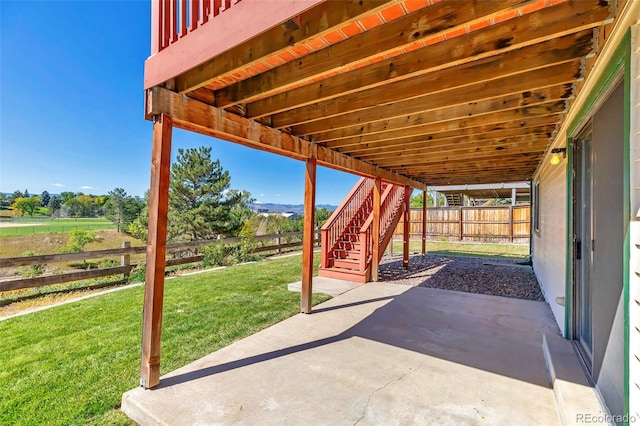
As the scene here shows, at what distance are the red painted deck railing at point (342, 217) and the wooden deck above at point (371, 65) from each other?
298 cm

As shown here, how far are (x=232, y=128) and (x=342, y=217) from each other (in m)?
4.53

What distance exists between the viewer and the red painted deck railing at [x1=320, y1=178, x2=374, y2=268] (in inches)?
262

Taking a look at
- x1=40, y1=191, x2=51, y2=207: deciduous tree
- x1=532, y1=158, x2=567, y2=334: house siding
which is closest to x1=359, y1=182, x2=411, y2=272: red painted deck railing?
x1=532, y1=158, x2=567, y2=334: house siding

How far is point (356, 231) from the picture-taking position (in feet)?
23.6

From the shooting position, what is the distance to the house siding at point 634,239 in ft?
4.09

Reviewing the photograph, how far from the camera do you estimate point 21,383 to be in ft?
7.74

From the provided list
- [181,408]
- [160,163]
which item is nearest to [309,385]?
[181,408]

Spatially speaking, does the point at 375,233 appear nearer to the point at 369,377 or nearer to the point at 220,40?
the point at 369,377

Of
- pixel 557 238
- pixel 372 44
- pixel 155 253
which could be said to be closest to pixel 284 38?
pixel 372 44

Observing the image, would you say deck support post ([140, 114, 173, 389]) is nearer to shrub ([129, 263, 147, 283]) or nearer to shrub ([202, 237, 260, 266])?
shrub ([129, 263, 147, 283])

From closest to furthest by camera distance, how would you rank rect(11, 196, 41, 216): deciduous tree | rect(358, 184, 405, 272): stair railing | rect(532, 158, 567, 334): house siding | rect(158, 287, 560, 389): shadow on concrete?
rect(158, 287, 560, 389): shadow on concrete
rect(532, 158, 567, 334): house siding
rect(358, 184, 405, 272): stair railing
rect(11, 196, 41, 216): deciduous tree

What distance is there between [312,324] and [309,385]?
1362 millimetres

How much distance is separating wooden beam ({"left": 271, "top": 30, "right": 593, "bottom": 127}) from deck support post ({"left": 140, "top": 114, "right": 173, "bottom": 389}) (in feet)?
5.30

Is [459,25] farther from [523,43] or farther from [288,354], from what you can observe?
[288,354]
